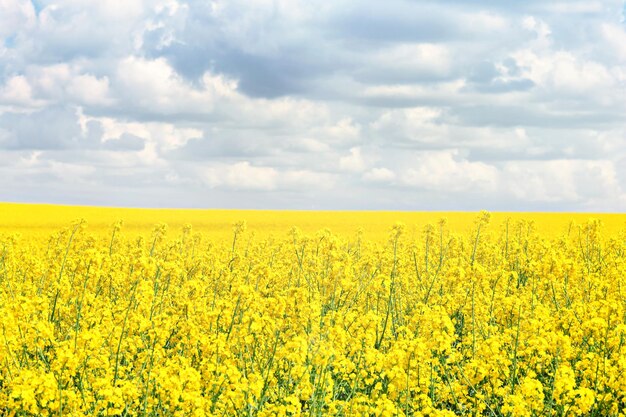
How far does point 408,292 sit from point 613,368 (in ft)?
21.7

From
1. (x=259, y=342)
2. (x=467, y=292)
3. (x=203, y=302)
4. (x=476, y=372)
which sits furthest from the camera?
(x=467, y=292)

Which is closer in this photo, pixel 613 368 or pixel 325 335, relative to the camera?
pixel 613 368

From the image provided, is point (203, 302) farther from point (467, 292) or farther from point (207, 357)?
point (467, 292)

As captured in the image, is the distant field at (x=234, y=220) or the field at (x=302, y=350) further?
the distant field at (x=234, y=220)

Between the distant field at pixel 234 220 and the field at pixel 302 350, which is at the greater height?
the distant field at pixel 234 220

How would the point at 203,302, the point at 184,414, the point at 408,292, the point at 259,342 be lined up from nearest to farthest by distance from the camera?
the point at 184,414 → the point at 259,342 → the point at 203,302 → the point at 408,292

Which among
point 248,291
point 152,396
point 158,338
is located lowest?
point 152,396

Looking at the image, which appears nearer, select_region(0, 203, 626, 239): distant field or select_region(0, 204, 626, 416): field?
select_region(0, 204, 626, 416): field

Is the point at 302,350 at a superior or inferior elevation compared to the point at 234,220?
inferior

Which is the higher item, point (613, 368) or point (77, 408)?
point (613, 368)

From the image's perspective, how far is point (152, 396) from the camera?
24.3 ft

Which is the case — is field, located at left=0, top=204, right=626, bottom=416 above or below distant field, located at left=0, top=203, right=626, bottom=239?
below

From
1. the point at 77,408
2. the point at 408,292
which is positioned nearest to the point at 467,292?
the point at 408,292

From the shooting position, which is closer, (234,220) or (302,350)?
(302,350)
